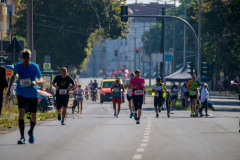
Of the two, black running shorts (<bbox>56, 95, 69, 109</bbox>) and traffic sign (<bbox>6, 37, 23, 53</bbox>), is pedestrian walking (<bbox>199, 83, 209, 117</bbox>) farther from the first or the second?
black running shorts (<bbox>56, 95, 69, 109</bbox>)

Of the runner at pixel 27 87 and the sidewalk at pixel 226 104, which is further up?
the runner at pixel 27 87

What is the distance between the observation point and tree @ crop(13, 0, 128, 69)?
5569 cm

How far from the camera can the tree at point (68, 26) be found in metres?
55.7

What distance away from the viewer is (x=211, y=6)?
61469mm

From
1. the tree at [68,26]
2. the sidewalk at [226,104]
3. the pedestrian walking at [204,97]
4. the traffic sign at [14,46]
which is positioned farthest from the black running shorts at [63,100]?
the tree at [68,26]

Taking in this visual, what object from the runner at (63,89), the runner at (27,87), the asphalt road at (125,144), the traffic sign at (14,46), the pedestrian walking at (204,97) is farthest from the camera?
the pedestrian walking at (204,97)

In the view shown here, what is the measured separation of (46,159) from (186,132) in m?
6.64

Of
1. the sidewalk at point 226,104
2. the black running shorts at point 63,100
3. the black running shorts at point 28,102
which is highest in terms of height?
the black running shorts at point 28,102

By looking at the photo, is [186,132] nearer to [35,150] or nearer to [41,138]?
[41,138]

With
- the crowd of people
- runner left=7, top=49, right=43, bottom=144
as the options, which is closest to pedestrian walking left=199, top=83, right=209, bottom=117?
the crowd of people

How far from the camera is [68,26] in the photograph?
55.8 meters

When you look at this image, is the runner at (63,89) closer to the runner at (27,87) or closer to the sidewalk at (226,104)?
the runner at (27,87)

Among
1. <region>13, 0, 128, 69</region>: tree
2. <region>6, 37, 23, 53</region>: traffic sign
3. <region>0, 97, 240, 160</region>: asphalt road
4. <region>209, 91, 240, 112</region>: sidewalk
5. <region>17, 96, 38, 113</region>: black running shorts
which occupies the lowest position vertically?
<region>209, 91, 240, 112</region>: sidewalk

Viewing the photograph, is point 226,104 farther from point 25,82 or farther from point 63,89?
point 25,82
